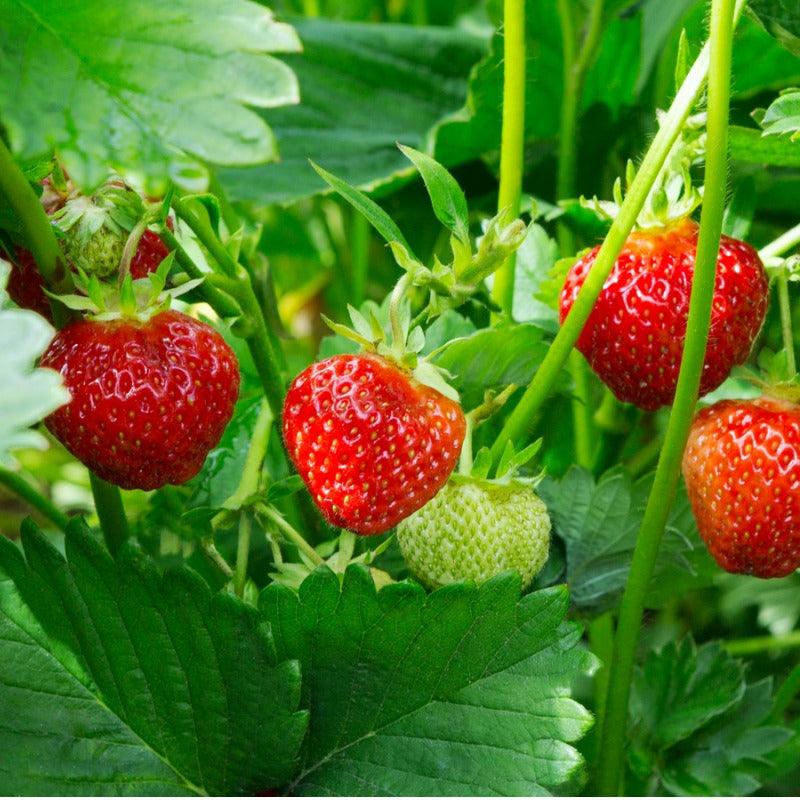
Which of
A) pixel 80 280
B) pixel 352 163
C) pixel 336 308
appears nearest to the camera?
pixel 80 280

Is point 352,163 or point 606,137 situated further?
point 352,163

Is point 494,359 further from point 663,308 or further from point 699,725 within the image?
point 699,725

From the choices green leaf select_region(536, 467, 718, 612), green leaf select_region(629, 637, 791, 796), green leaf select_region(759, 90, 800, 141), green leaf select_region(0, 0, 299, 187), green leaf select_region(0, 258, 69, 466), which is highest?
green leaf select_region(0, 0, 299, 187)

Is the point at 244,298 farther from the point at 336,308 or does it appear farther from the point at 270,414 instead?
the point at 336,308

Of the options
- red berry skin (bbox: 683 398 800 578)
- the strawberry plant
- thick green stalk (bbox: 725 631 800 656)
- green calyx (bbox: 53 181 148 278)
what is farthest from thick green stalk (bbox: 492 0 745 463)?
thick green stalk (bbox: 725 631 800 656)

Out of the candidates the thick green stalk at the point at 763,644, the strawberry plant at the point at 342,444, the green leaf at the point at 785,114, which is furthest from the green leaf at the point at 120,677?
the thick green stalk at the point at 763,644

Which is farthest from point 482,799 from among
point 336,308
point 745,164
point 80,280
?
point 336,308

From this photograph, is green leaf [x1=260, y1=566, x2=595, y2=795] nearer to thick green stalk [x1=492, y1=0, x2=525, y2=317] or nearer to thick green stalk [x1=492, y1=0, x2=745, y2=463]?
thick green stalk [x1=492, y1=0, x2=745, y2=463]
